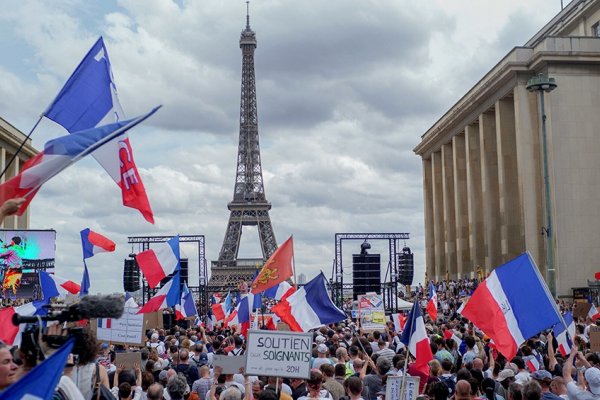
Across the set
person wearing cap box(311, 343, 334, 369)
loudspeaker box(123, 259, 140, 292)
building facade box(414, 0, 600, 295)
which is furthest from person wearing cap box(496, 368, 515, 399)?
building facade box(414, 0, 600, 295)

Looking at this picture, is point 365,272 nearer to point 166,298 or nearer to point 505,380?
point 166,298

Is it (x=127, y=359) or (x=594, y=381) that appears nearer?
(x=594, y=381)

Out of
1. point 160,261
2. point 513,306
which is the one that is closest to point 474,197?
point 160,261

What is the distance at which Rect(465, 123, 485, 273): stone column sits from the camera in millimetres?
58938

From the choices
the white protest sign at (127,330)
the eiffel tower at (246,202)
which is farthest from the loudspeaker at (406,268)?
the eiffel tower at (246,202)

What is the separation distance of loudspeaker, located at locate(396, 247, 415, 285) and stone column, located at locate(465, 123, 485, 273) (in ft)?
65.0

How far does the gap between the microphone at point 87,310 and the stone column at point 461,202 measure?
60334mm

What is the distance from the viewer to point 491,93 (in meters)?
53.8

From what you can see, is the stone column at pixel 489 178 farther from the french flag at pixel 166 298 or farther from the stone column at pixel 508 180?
the french flag at pixel 166 298

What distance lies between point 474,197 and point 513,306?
166 feet

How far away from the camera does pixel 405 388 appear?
8789 millimetres

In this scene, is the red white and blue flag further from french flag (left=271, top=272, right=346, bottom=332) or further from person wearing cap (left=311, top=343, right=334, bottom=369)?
french flag (left=271, top=272, right=346, bottom=332)

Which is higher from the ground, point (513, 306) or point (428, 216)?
point (428, 216)

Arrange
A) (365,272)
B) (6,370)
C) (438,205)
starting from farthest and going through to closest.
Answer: (438,205) < (365,272) < (6,370)
